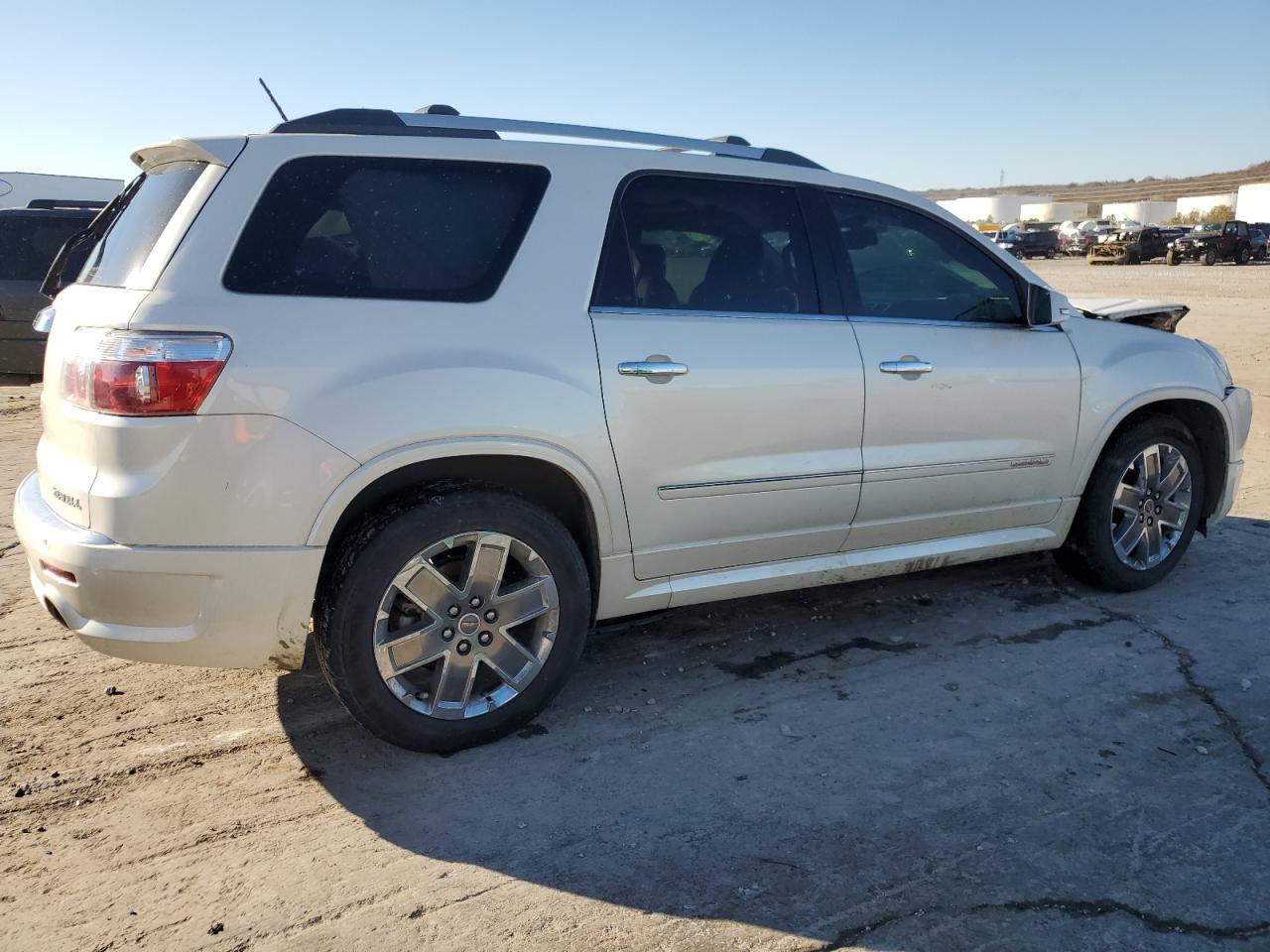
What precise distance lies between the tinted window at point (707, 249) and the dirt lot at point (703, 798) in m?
1.47

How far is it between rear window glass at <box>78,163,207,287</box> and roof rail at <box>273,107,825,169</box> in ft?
1.14

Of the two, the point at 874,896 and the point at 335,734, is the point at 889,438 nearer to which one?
the point at 874,896

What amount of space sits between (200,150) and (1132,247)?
41.1 metres

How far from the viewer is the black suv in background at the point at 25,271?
340 inches

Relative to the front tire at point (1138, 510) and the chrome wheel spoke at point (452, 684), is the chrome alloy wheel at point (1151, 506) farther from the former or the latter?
the chrome wheel spoke at point (452, 684)

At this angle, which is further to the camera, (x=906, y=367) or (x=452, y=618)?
(x=906, y=367)

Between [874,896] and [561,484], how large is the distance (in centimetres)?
166

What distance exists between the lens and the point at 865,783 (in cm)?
318

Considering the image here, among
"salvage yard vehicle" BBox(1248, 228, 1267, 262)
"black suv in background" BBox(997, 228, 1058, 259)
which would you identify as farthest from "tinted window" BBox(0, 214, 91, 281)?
"black suv in background" BBox(997, 228, 1058, 259)

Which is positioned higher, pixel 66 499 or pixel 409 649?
pixel 66 499

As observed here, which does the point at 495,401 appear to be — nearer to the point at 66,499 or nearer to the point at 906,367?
the point at 66,499

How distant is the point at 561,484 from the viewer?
Result: 11.6 feet

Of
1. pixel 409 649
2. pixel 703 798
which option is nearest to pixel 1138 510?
pixel 703 798

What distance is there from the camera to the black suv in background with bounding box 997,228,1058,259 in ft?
154
